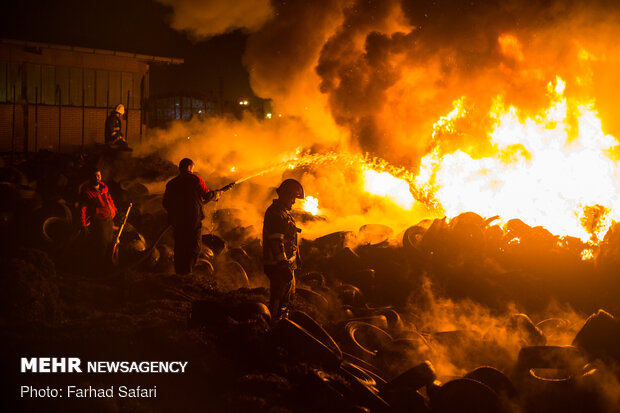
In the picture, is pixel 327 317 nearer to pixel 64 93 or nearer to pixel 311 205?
pixel 311 205

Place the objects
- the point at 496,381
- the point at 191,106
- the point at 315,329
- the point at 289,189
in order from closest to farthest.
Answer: the point at 496,381 → the point at 315,329 → the point at 289,189 → the point at 191,106

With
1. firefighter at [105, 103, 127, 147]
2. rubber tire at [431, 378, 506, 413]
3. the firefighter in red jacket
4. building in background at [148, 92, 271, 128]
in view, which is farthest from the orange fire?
Answer: building in background at [148, 92, 271, 128]

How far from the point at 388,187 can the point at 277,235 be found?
8.85 m

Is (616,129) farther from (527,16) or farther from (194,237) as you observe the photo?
(194,237)

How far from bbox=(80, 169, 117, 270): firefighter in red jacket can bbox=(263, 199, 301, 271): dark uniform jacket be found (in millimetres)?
2872

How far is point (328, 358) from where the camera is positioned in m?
5.33

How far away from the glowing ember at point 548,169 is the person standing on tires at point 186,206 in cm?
562

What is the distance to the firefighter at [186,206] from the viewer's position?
725cm

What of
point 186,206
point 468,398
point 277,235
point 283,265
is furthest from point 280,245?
point 468,398

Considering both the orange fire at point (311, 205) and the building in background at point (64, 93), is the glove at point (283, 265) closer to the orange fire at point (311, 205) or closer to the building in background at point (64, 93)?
the orange fire at point (311, 205)

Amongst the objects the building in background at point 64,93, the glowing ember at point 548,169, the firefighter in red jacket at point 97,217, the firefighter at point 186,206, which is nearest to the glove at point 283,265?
the firefighter at point 186,206

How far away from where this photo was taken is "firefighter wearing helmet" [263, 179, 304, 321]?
5.96 metres

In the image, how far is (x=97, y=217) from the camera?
24.7 ft

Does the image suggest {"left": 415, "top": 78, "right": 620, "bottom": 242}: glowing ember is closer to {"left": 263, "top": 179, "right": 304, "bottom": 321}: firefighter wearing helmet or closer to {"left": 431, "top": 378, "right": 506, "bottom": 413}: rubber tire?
Result: {"left": 263, "top": 179, "right": 304, "bottom": 321}: firefighter wearing helmet
